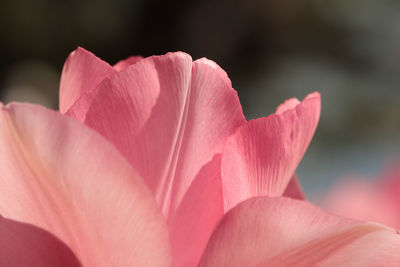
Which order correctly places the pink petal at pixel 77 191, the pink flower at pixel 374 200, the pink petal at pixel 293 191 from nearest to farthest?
the pink petal at pixel 77 191 → the pink petal at pixel 293 191 → the pink flower at pixel 374 200

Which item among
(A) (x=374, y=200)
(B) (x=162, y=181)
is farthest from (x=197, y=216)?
(A) (x=374, y=200)

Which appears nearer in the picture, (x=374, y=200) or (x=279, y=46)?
(x=374, y=200)

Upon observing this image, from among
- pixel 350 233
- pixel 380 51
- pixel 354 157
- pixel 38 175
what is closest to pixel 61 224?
pixel 38 175

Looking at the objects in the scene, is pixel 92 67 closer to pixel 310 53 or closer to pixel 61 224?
pixel 61 224

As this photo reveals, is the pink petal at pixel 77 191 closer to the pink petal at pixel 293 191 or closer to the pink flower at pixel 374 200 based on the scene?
the pink petal at pixel 293 191

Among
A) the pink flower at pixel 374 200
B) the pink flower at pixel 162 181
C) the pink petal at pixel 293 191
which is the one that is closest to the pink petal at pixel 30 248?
the pink flower at pixel 162 181

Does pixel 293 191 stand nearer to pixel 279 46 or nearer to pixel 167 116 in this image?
pixel 167 116
